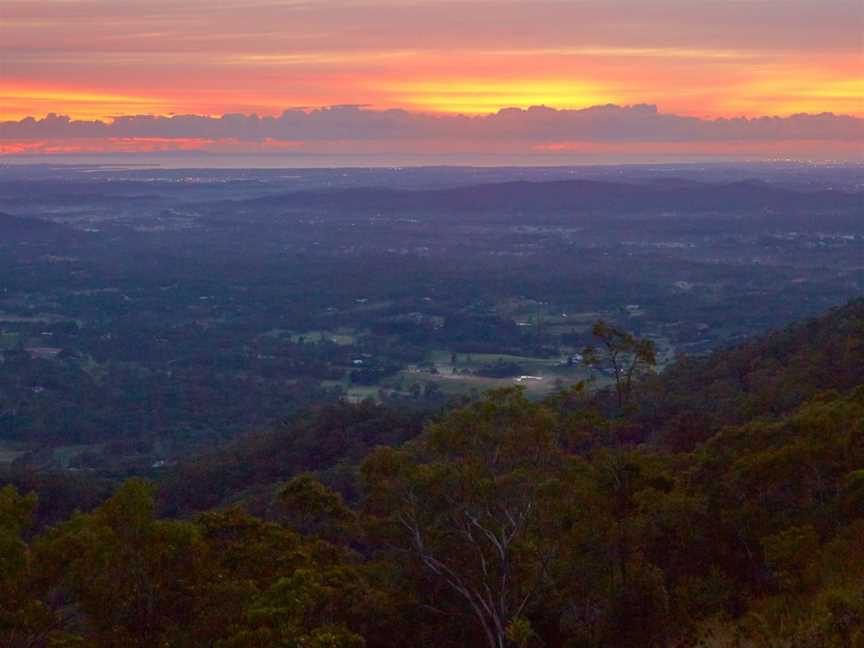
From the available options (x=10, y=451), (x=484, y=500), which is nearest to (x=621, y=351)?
(x=484, y=500)

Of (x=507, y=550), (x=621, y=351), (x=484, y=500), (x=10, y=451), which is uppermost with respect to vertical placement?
(x=621, y=351)

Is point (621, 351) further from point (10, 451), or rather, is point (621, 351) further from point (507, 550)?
point (10, 451)

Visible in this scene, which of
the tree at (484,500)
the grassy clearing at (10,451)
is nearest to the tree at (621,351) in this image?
the tree at (484,500)

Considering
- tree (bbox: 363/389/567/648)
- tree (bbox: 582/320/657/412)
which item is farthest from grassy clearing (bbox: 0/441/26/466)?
tree (bbox: 582/320/657/412)

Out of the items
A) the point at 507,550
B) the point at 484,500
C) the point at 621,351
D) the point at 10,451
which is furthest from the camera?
the point at 10,451

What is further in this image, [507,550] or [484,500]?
[484,500]

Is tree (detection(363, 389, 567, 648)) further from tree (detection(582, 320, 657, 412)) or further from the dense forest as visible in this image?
tree (detection(582, 320, 657, 412))

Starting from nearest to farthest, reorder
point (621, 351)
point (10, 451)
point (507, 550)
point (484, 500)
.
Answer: point (507, 550), point (484, 500), point (621, 351), point (10, 451)

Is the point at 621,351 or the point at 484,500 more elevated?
the point at 621,351

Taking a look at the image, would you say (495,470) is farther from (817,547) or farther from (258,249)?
(258,249)
